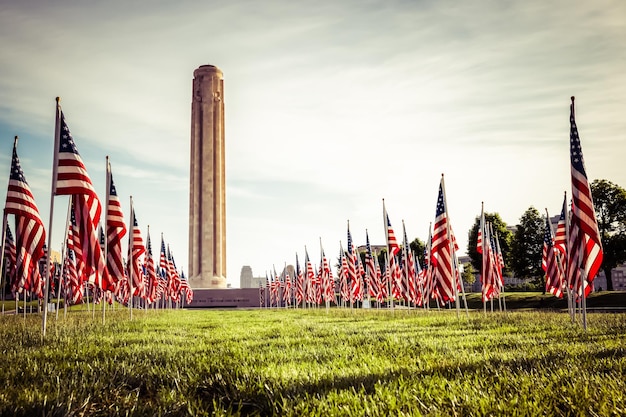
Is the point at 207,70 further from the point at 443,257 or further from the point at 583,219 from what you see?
the point at 583,219

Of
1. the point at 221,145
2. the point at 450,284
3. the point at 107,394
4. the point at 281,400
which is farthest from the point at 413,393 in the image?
the point at 221,145

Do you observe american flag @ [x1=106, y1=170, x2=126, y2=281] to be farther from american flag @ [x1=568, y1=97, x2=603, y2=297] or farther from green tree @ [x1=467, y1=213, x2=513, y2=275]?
green tree @ [x1=467, y1=213, x2=513, y2=275]

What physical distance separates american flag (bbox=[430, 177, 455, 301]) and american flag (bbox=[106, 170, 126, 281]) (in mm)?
11803

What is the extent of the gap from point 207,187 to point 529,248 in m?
54.0

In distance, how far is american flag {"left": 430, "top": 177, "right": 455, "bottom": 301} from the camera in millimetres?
19359

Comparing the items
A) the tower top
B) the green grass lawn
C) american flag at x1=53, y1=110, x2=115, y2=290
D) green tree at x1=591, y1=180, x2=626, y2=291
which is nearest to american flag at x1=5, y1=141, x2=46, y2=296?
american flag at x1=53, y1=110, x2=115, y2=290

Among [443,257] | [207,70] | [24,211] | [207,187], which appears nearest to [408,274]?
[443,257]

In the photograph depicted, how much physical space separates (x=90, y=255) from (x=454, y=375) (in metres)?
12.0

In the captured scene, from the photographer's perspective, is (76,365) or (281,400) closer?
(281,400)

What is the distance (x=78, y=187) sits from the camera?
13.7m

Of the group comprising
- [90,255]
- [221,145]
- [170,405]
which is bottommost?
[170,405]

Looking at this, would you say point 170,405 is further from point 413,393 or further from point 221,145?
point 221,145

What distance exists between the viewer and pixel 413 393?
508cm

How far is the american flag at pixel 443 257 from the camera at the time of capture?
19359 millimetres
